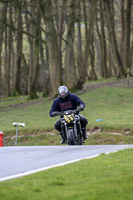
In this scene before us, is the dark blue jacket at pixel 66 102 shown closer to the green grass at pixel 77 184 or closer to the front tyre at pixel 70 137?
the front tyre at pixel 70 137

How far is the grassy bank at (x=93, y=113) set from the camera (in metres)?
24.0

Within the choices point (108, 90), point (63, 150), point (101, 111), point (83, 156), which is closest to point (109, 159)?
point (83, 156)

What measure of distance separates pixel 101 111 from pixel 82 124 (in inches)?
564

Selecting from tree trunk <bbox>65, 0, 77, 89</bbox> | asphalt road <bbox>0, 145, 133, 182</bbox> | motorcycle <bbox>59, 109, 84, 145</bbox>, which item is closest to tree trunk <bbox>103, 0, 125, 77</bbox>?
tree trunk <bbox>65, 0, 77, 89</bbox>

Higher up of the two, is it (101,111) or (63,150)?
(63,150)

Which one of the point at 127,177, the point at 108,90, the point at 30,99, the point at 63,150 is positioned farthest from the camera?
the point at 30,99

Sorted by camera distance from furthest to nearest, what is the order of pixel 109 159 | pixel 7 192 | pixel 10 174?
1. pixel 109 159
2. pixel 10 174
3. pixel 7 192

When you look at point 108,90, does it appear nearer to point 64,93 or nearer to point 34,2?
point 34,2

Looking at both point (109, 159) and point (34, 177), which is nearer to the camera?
point (34, 177)

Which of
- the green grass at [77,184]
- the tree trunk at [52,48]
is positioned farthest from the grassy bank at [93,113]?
the green grass at [77,184]

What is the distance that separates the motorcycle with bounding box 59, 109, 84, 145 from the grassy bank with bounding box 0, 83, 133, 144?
734 centimetres

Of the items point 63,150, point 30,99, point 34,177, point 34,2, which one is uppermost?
point 34,2

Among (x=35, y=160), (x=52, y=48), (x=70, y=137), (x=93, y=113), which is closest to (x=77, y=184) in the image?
(x=35, y=160)

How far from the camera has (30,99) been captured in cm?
4044
